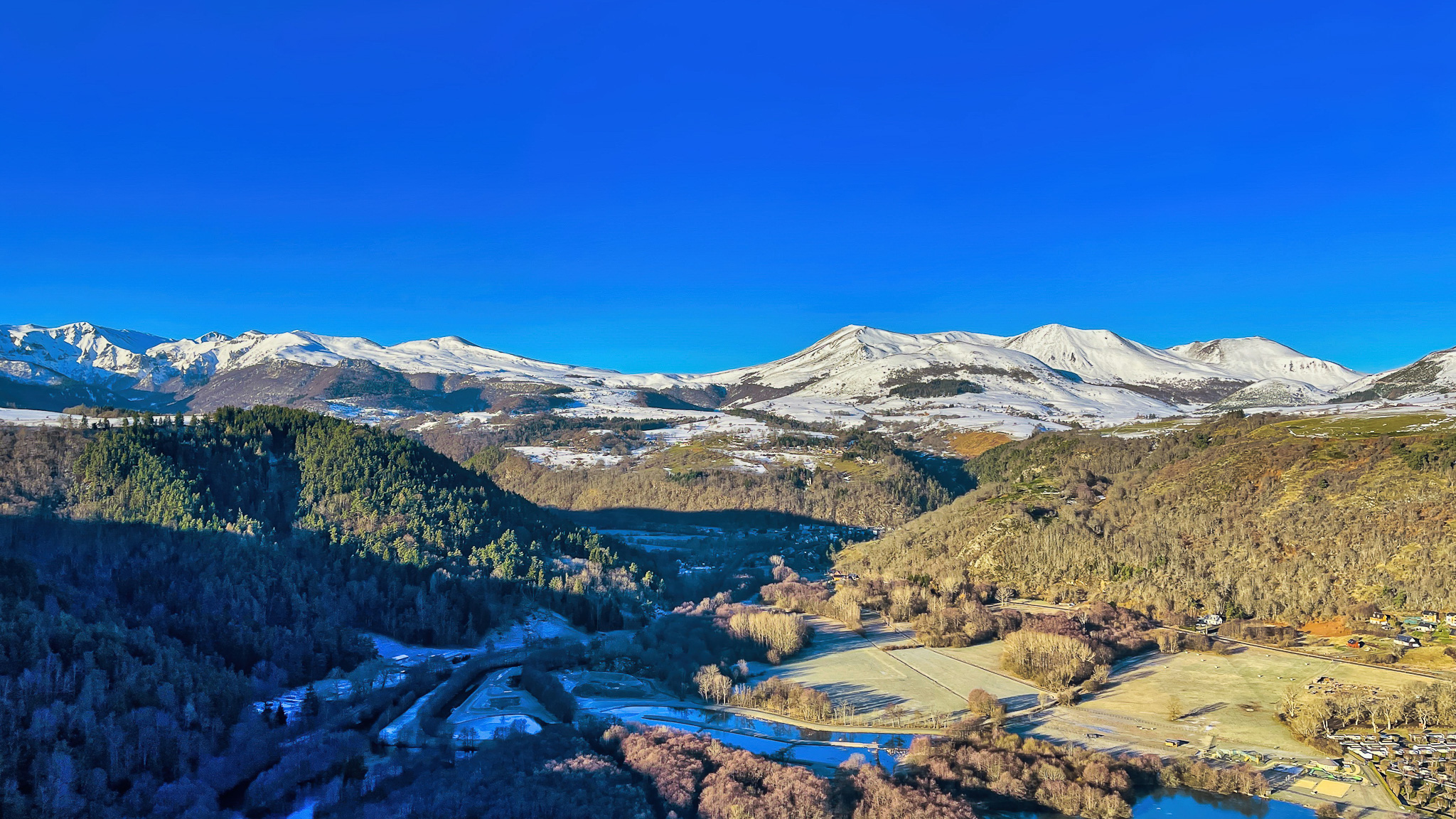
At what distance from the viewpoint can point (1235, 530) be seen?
110 m

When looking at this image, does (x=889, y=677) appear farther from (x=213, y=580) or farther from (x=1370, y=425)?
(x=1370, y=425)

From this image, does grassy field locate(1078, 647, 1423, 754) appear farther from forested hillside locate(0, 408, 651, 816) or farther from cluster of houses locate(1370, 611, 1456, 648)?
forested hillside locate(0, 408, 651, 816)

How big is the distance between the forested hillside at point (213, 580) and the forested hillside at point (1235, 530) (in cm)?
5566

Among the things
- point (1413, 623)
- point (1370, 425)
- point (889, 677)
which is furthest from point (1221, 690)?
point (1370, 425)

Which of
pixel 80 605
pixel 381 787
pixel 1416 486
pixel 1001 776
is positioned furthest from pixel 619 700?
pixel 1416 486

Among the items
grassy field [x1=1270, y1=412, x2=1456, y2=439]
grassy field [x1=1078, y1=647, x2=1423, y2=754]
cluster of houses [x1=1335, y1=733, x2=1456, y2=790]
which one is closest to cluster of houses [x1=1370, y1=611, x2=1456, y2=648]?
grassy field [x1=1078, y1=647, x2=1423, y2=754]

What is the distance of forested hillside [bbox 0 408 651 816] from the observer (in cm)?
5994

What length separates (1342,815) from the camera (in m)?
53.9

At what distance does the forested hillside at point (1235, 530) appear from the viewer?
310ft

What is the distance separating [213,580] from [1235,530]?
398 ft

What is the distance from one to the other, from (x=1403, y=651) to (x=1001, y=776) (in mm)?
46799

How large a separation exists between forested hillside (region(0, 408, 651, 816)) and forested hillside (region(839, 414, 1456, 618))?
5566 centimetres

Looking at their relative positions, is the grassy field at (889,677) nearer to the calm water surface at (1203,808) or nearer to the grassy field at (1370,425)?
the calm water surface at (1203,808)

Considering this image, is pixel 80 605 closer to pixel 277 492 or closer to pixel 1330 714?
pixel 277 492
